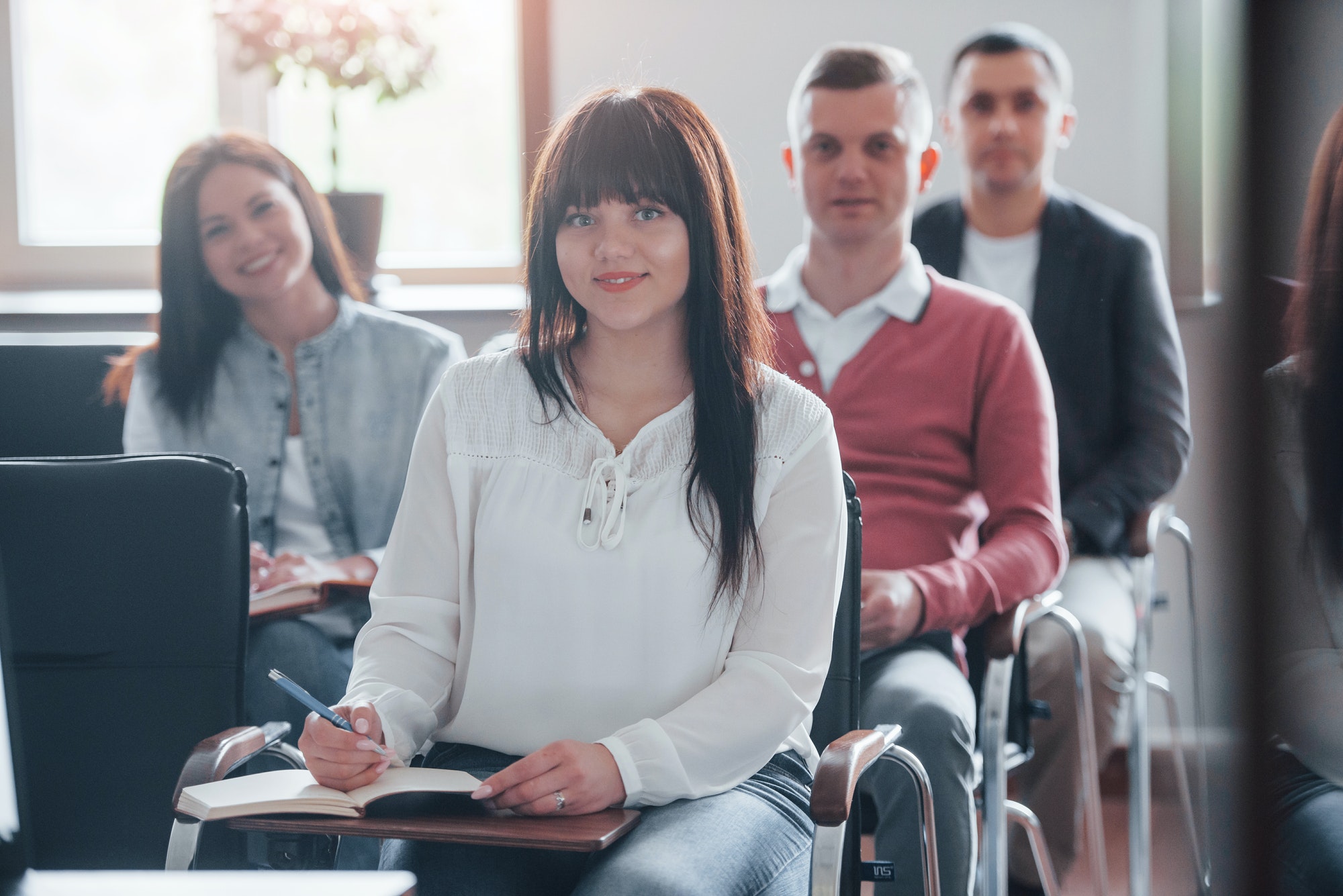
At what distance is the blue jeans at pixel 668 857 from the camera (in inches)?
38.1

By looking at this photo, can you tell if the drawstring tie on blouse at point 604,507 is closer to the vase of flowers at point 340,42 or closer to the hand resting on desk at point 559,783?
the hand resting on desk at point 559,783

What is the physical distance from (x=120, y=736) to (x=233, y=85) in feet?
6.35

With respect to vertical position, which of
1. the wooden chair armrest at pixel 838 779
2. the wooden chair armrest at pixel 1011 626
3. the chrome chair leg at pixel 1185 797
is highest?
the wooden chair armrest at pixel 838 779

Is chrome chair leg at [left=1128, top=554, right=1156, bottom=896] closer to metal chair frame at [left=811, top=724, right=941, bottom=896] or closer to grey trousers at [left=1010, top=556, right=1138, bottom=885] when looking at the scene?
grey trousers at [left=1010, top=556, right=1138, bottom=885]

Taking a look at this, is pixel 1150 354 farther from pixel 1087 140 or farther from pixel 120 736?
pixel 120 736

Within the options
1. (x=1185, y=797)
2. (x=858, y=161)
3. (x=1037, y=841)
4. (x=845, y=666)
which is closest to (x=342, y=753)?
(x=845, y=666)

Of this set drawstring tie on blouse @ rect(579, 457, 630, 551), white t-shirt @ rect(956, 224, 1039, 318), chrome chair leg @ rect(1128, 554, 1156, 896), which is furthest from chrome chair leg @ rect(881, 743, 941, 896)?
white t-shirt @ rect(956, 224, 1039, 318)

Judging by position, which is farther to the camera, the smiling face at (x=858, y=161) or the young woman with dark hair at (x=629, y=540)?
the smiling face at (x=858, y=161)

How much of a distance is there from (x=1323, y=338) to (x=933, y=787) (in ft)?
3.82

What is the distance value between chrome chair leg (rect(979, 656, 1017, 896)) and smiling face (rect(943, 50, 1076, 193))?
1040 millimetres

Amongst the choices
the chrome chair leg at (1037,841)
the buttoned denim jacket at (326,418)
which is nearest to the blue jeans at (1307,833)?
the chrome chair leg at (1037,841)

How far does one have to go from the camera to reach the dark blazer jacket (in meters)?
2.03

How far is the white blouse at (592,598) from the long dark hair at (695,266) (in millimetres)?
22

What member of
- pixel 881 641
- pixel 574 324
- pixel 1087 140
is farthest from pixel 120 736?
pixel 1087 140
